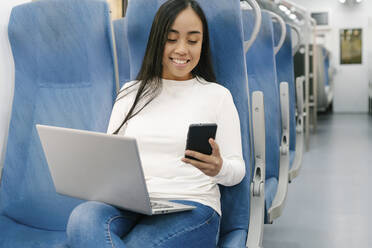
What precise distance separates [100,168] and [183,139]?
0.31m

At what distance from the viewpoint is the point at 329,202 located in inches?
130

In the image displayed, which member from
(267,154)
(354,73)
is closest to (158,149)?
(267,154)

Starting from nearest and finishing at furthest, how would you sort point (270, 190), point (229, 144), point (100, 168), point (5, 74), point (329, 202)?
point (100, 168), point (229, 144), point (5, 74), point (270, 190), point (329, 202)

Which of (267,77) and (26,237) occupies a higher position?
(267,77)

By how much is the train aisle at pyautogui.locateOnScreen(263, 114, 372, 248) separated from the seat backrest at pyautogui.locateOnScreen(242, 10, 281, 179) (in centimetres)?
53

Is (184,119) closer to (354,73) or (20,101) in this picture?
(20,101)

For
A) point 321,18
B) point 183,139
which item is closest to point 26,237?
point 183,139

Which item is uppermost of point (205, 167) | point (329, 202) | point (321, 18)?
point (321, 18)

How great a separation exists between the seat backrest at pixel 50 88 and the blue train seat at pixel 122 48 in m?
0.64

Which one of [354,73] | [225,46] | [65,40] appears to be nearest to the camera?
[225,46]

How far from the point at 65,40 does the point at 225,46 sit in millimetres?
533

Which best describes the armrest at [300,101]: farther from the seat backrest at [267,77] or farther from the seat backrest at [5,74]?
the seat backrest at [5,74]

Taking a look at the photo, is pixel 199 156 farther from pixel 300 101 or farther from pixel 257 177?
pixel 300 101

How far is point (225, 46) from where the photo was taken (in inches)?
57.4
